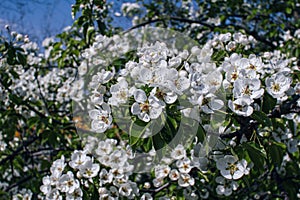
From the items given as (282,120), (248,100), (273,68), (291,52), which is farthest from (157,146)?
(291,52)

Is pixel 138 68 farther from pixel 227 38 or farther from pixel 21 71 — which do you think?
pixel 21 71

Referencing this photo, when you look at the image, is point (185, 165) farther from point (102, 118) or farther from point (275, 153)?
point (102, 118)

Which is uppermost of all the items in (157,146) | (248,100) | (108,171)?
(248,100)

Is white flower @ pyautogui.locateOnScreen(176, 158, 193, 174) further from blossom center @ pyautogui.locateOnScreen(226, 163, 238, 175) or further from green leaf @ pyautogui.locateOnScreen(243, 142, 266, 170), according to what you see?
green leaf @ pyautogui.locateOnScreen(243, 142, 266, 170)

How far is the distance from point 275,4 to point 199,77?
2969 millimetres

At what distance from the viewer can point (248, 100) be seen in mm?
1221

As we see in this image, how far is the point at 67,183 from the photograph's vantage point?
1.56m

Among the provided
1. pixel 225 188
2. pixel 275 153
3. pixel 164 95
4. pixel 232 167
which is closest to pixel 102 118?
pixel 164 95

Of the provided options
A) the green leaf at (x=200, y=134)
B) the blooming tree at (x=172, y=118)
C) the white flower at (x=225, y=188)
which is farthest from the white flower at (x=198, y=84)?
the white flower at (x=225, y=188)

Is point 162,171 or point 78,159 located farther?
point 162,171

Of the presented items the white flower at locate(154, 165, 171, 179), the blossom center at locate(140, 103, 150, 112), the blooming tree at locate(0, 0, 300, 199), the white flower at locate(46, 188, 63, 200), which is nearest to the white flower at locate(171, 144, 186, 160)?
the blooming tree at locate(0, 0, 300, 199)

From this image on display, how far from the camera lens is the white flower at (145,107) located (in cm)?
116

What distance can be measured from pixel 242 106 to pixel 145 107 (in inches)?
11.8

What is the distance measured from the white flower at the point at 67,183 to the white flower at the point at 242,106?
2.21 ft
